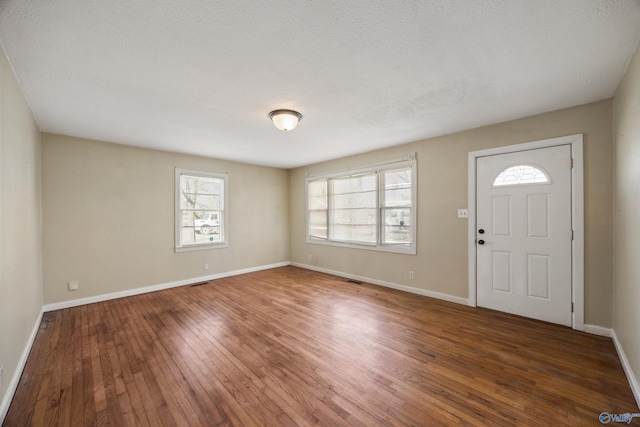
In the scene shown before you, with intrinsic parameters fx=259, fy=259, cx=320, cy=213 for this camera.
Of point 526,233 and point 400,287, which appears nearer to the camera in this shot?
point 526,233

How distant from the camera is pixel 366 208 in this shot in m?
5.14

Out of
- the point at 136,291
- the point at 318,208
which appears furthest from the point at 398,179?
the point at 136,291

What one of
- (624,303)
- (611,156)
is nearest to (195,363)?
(624,303)

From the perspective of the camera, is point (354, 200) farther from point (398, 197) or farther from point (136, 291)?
point (136, 291)

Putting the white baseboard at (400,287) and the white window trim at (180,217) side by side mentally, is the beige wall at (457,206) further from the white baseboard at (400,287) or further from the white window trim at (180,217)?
the white window trim at (180,217)

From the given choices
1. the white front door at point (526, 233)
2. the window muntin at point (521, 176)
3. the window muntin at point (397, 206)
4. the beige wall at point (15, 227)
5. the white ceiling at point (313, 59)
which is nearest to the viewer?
the white ceiling at point (313, 59)

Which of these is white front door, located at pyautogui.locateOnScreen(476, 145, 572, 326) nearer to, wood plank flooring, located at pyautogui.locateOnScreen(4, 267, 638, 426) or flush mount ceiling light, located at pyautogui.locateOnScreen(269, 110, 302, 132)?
wood plank flooring, located at pyautogui.locateOnScreen(4, 267, 638, 426)

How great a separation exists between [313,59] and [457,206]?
9.81ft

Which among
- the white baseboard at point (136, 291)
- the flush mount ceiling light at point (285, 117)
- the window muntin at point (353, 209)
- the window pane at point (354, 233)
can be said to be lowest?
the white baseboard at point (136, 291)

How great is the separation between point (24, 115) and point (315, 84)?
294 cm

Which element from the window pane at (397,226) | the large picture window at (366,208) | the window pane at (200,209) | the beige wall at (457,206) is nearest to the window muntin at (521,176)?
the beige wall at (457,206)

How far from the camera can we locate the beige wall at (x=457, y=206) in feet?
9.23

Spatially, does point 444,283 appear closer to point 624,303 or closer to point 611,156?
point 624,303

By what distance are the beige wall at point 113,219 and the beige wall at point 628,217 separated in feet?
18.7
